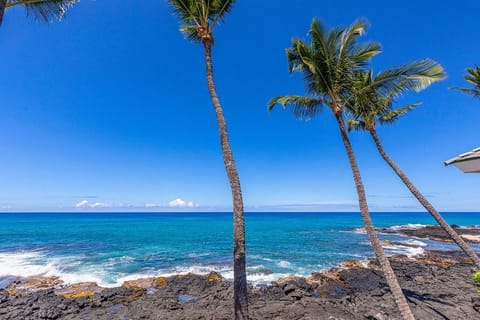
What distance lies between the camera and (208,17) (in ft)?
22.3

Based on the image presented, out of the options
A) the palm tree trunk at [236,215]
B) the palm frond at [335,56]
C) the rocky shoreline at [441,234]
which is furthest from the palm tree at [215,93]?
the rocky shoreline at [441,234]

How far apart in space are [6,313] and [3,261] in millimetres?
14672

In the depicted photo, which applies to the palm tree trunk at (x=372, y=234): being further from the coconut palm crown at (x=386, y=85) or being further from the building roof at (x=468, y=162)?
the building roof at (x=468, y=162)

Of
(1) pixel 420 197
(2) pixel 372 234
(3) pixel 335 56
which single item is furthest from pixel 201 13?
(1) pixel 420 197

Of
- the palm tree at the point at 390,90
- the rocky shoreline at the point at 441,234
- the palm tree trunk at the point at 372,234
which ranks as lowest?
the rocky shoreline at the point at 441,234

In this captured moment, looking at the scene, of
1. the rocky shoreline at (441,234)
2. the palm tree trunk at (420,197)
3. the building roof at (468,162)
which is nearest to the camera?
the building roof at (468,162)

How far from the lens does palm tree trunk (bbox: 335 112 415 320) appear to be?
5.93 metres

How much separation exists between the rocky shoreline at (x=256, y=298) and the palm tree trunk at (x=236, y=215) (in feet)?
11.7

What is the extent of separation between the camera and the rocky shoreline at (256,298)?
8.39m

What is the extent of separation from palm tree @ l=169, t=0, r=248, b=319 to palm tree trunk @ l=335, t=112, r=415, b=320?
11.7 ft

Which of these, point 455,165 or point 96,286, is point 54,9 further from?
point 96,286

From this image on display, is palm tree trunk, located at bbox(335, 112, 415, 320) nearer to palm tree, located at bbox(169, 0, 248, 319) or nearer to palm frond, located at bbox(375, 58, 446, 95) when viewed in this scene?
palm frond, located at bbox(375, 58, 446, 95)

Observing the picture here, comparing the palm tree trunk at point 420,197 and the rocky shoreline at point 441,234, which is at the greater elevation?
the palm tree trunk at point 420,197

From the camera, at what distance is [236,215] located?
5543mm
